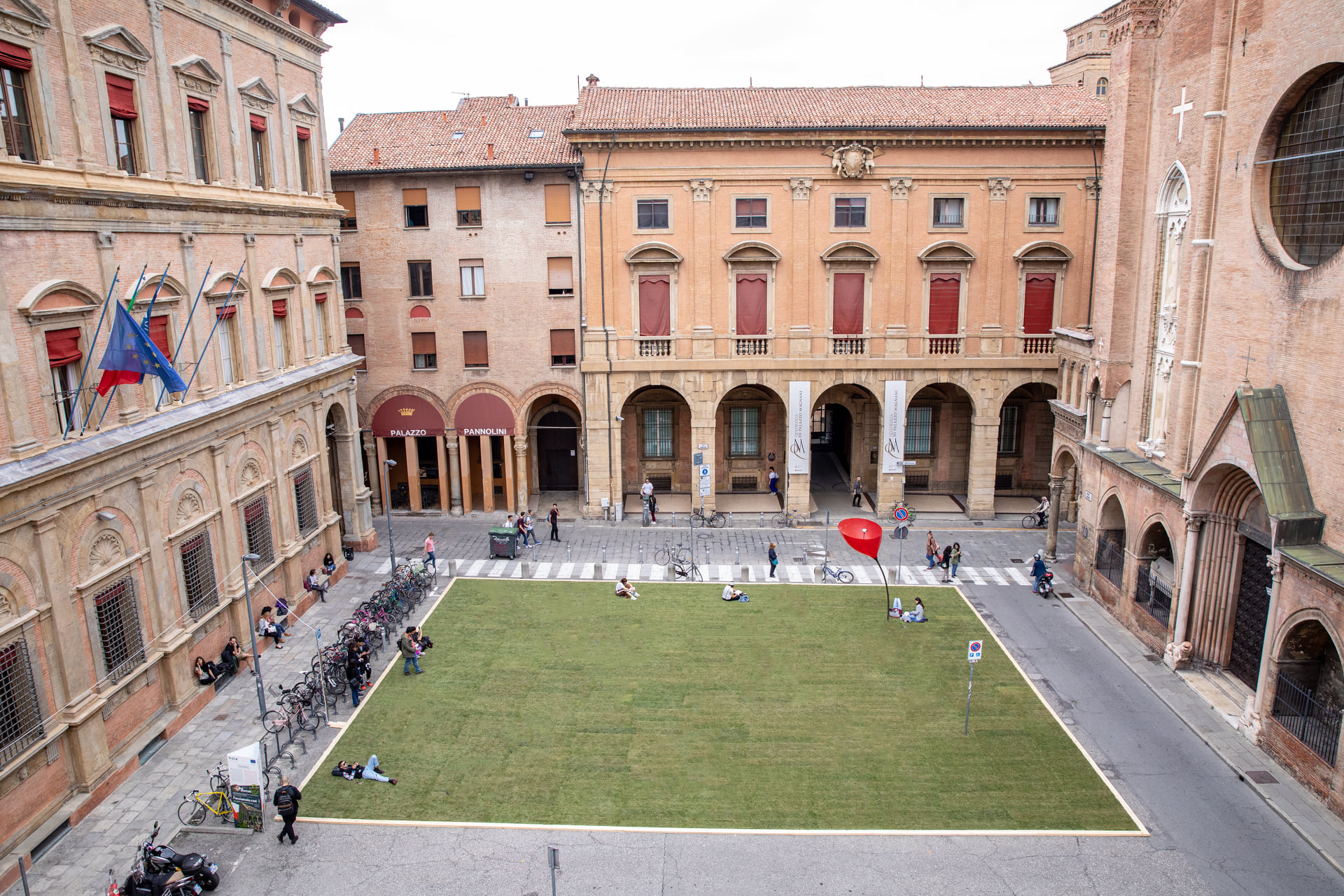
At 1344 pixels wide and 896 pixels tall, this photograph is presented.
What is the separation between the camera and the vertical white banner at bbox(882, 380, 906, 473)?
130ft

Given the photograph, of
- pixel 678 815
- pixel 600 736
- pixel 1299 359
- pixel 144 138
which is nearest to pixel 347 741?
pixel 600 736

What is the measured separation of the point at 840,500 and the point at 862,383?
20.7ft

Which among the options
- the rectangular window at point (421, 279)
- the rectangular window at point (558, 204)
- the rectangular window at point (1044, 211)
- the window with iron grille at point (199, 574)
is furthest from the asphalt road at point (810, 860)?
the rectangular window at point (558, 204)

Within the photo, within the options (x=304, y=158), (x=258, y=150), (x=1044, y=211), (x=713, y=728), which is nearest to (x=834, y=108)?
(x=1044, y=211)

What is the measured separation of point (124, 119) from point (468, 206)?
58.8 feet

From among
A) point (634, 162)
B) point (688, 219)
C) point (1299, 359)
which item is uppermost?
point (634, 162)

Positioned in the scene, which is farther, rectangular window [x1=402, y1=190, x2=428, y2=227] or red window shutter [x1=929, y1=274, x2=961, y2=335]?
rectangular window [x1=402, y1=190, x2=428, y2=227]

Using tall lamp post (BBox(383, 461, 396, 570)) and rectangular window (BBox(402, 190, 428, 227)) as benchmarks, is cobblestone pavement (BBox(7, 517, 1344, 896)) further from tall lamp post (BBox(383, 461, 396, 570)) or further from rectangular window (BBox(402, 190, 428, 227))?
rectangular window (BBox(402, 190, 428, 227))

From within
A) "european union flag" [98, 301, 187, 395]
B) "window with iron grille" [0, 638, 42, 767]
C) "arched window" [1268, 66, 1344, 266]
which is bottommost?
"window with iron grille" [0, 638, 42, 767]

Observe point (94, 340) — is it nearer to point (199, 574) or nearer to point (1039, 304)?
point (199, 574)

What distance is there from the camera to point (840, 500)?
43156 millimetres

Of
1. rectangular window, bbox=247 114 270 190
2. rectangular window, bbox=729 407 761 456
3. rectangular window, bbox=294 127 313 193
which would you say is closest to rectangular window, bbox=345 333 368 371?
rectangular window, bbox=294 127 313 193

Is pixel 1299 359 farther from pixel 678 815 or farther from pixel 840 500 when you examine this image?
pixel 840 500

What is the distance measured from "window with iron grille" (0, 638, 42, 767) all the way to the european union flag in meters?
5.83
